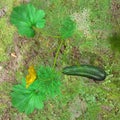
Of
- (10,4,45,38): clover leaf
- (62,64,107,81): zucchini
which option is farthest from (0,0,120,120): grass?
(10,4,45,38): clover leaf

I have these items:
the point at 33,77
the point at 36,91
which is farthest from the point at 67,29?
the point at 36,91

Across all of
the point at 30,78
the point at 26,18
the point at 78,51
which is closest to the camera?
the point at 26,18

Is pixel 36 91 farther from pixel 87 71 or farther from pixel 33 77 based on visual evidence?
pixel 87 71

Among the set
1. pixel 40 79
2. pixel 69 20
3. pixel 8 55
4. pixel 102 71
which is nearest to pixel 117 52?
pixel 102 71

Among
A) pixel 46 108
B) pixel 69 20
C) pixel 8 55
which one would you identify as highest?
pixel 69 20

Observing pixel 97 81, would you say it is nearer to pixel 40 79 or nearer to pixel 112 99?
pixel 112 99

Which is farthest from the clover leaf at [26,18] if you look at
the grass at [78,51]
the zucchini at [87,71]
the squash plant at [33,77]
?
the zucchini at [87,71]

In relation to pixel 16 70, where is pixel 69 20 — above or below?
above

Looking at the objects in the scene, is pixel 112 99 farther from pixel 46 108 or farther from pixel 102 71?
pixel 46 108
